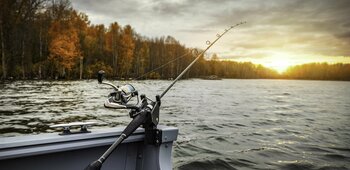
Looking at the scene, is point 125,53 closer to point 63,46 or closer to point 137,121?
point 63,46

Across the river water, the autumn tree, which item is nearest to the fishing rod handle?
the river water

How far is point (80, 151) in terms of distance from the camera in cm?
331

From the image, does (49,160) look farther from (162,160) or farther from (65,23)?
(65,23)

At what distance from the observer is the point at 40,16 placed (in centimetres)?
4547

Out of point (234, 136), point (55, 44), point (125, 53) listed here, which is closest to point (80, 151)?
point (234, 136)

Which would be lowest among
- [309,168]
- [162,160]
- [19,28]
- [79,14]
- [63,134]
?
[309,168]

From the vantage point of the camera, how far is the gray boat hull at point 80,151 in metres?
2.77

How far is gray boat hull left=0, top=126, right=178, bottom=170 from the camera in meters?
2.77

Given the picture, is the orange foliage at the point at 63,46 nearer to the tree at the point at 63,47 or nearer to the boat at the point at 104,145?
the tree at the point at 63,47

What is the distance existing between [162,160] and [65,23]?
157 feet

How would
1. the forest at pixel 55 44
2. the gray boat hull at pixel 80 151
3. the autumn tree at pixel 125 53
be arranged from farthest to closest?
the autumn tree at pixel 125 53 → the forest at pixel 55 44 → the gray boat hull at pixel 80 151

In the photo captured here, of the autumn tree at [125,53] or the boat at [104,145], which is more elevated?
the autumn tree at [125,53]

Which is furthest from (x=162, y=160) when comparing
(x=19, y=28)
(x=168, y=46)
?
(x=168, y=46)

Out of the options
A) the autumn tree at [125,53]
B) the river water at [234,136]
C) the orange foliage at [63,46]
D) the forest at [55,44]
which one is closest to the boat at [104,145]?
the river water at [234,136]
